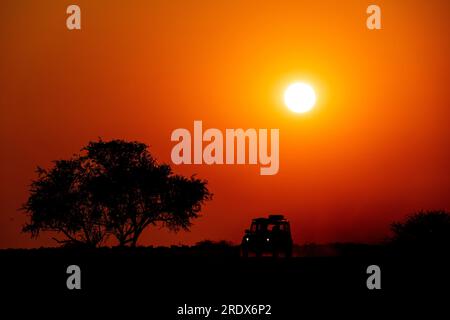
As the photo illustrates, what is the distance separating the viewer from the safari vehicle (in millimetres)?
41750

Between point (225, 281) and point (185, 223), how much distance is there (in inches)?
1360

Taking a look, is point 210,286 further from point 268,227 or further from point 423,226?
point 423,226

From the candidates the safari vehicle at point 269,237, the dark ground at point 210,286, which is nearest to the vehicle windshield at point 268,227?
the safari vehicle at point 269,237

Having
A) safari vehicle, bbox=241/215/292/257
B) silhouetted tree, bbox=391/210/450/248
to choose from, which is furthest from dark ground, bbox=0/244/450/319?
silhouetted tree, bbox=391/210/450/248

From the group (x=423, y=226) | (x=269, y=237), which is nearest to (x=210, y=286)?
(x=269, y=237)

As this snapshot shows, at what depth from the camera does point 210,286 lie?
22859 millimetres

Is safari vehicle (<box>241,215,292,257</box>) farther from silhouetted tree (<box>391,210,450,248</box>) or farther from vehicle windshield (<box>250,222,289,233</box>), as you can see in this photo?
silhouetted tree (<box>391,210,450,248</box>)

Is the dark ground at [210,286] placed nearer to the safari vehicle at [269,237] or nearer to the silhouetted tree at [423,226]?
the safari vehicle at [269,237]

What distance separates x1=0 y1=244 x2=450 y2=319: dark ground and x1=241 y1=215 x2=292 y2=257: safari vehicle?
1165 cm

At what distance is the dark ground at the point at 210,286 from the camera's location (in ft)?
64.4

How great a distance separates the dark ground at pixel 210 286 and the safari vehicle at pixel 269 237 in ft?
38.2

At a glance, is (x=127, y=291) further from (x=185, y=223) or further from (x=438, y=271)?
(x=185, y=223)

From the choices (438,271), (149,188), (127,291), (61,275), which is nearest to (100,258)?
(61,275)
